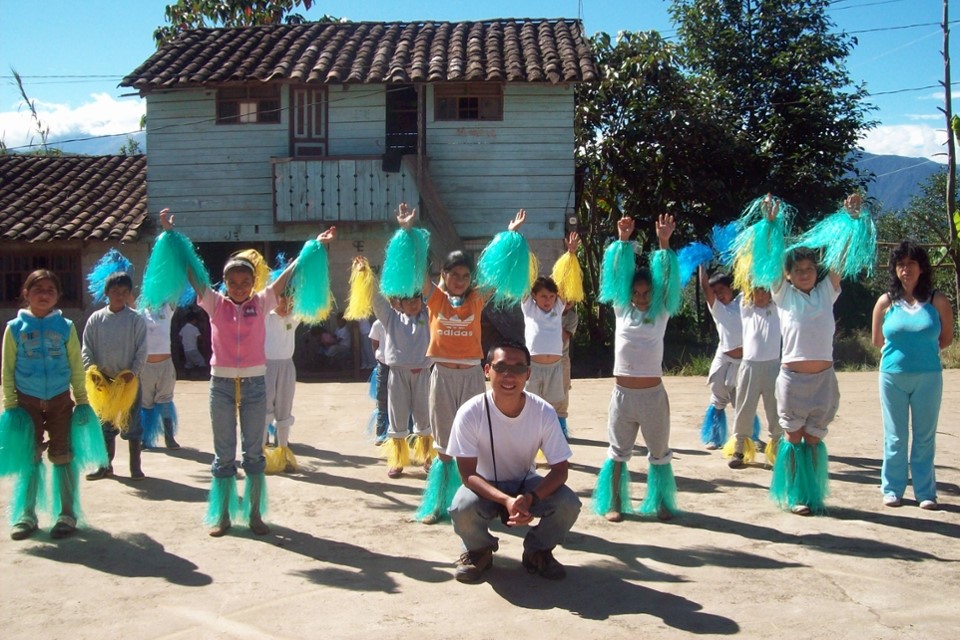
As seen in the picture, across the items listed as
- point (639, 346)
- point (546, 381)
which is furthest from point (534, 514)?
point (546, 381)

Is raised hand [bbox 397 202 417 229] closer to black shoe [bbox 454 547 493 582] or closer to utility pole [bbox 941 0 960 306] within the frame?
black shoe [bbox 454 547 493 582]

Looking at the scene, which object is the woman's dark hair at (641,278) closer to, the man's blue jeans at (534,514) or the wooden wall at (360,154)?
the man's blue jeans at (534,514)

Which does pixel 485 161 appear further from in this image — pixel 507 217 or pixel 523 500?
pixel 523 500

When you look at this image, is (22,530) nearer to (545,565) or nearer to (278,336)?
(278,336)

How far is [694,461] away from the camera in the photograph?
26.1 ft

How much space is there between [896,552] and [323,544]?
338 centimetres

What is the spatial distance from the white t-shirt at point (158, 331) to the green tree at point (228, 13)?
16.6 meters

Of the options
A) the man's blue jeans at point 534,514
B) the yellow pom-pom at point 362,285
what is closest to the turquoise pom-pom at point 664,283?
the man's blue jeans at point 534,514

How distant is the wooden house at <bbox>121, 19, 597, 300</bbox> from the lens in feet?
53.1

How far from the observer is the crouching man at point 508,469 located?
482cm

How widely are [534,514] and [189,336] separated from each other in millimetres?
12856

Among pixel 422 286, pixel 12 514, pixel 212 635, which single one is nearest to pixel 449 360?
pixel 422 286

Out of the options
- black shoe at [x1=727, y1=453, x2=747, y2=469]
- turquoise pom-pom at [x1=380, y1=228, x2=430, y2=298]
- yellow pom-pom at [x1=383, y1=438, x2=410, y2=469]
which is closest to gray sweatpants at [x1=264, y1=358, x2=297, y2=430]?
yellow pom-pom at [x1=383, y1=438, x2=410, y2=469]

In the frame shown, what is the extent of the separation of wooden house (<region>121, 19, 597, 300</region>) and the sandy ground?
31.4ft
